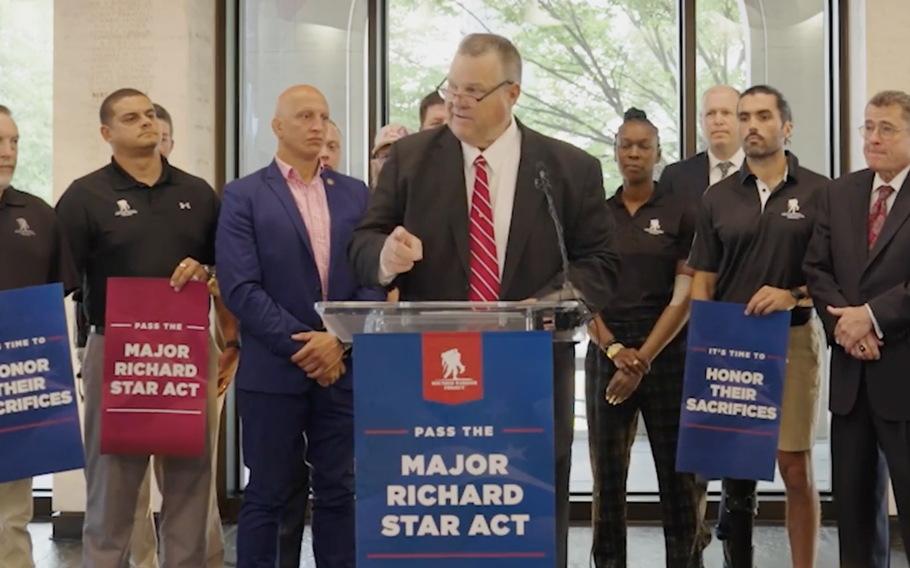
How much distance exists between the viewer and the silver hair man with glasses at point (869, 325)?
10.8 ft

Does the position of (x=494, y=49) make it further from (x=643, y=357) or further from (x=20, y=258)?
(x=20, y=258)

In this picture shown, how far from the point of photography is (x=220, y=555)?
13.6 ft

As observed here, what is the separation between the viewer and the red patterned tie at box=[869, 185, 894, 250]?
3.42m

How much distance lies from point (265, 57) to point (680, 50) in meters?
2.26

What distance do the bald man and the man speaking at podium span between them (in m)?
1.80

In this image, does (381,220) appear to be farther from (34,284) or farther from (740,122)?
(740,122)

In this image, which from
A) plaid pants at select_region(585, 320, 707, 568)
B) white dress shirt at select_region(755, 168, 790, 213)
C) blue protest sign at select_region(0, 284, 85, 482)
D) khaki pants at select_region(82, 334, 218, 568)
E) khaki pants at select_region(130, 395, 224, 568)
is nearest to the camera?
blue protest sign at select_region(0, 284, 85, 482)

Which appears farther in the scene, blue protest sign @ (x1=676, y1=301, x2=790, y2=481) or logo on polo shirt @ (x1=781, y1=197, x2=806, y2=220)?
logo on polo shirt @ (x1=781, y1=197, x2=806, y2=220)

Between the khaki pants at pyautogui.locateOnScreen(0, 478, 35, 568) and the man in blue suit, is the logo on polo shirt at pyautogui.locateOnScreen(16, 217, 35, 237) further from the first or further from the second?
the khaki pants at pyautogui.locateOnScreen(0, 478, 35, 568)

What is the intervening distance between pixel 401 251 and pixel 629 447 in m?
2.12

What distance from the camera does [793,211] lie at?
3.70 m

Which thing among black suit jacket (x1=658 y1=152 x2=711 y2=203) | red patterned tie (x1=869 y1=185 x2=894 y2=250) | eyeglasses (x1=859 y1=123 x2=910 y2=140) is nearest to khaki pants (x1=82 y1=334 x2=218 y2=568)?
black suit jacket (x1=658 y1=152 x2=711 y2=203)

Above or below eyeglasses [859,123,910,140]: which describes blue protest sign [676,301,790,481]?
below

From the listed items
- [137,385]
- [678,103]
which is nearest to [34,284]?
[137,385]
